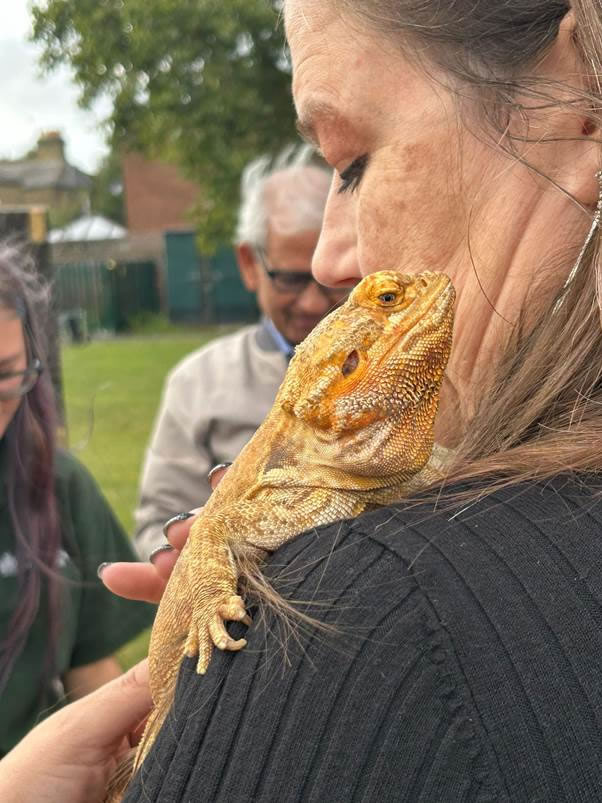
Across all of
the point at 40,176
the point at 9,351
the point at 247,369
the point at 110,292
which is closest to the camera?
the point at 9,351

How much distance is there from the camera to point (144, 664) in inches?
77.2

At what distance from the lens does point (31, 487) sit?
12.6 ft

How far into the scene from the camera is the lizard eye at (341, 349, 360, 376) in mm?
1766

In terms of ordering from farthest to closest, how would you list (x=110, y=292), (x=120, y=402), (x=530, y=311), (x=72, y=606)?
(x=110, y=292) < (x=120, y=402) < (x=72, y=606) < (x=530, y=311)

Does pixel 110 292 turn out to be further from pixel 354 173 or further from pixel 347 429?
pixel 347 429

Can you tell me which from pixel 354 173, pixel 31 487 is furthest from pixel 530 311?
pixel 31 487

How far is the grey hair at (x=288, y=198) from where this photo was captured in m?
5.26

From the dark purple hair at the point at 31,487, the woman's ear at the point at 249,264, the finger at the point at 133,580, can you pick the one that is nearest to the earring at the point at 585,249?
the finger at the point at 133,580

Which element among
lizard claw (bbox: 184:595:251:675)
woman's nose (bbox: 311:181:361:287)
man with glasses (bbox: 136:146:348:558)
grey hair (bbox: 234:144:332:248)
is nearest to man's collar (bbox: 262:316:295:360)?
man with glasses (bbox: 136:146:348:558)

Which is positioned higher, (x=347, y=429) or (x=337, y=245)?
(x=337, y=245)

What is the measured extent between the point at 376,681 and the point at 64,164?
6.54 metres

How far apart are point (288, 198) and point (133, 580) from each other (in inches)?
145

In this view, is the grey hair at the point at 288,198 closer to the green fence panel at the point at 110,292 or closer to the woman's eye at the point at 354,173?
the woman's eye at the point at 354,173

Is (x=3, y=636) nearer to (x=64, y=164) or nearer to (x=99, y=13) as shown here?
(x=64, y=164)
